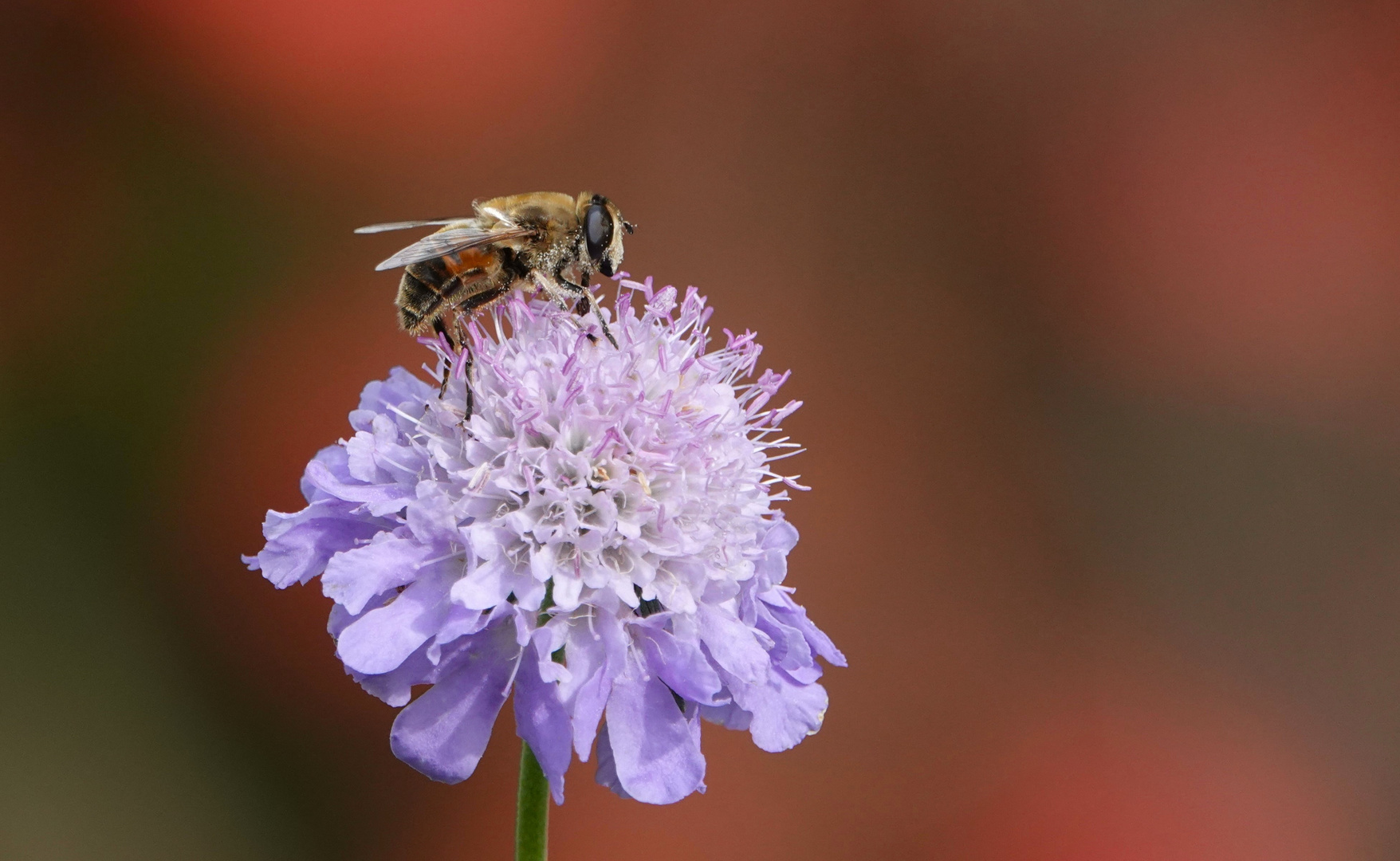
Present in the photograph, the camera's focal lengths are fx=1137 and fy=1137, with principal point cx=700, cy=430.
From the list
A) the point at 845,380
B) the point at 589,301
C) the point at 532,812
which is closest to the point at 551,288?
the point at 589,301

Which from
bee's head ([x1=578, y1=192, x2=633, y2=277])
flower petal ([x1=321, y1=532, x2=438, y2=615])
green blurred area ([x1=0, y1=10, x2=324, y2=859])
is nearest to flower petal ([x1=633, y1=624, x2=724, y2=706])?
flower petal ([x1=321, y1=532, x2=438, y2=615])

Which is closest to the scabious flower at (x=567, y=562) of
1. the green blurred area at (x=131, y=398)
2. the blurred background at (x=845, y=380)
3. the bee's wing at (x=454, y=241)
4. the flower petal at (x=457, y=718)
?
the flower petal at (x=457, y=718)

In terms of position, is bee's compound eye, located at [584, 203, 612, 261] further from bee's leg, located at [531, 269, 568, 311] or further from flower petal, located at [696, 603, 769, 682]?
flower petal, located at [696, 603, 769, 682]

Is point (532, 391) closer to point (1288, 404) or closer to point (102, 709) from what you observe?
point (102, 709)

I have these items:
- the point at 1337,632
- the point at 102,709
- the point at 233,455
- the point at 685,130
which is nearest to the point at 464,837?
the point at 102,709

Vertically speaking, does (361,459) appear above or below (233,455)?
below

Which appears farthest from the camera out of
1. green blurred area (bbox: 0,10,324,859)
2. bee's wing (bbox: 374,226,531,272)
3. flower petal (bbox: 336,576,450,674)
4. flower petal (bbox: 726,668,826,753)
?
green blurred area (bbox: 0,10,324,859)

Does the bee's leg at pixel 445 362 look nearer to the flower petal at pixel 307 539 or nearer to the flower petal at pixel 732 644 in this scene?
the flower petal at pixel 307 539

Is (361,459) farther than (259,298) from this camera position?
No
